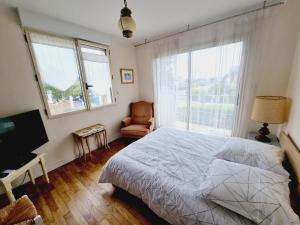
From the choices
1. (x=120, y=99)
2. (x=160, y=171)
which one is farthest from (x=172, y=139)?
(x=120, y=99)

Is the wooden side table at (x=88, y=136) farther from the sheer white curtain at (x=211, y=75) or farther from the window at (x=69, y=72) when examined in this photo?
the sheer white curtain at (x=211, y=75)

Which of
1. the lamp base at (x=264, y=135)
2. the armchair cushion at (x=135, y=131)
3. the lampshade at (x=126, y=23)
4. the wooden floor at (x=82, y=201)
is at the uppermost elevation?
the lampshade at (x=126, y=23)

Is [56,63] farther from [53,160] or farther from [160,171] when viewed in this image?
[160,171]

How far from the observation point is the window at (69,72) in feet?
6.90

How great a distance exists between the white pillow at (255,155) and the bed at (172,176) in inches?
7.4

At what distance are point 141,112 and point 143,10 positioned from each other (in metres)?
2.25

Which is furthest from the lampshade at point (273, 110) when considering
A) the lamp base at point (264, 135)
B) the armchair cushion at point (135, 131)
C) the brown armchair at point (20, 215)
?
the brown armchair at point (20, 215)

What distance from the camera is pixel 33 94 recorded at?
202cm

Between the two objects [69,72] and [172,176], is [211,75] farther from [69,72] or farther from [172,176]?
[69,72]

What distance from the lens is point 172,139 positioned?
204 centimetres

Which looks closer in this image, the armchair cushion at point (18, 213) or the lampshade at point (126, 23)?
the armchair cushion at point (18, 213)

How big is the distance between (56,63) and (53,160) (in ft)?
5.67

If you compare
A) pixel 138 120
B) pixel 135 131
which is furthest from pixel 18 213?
pixel 138 120

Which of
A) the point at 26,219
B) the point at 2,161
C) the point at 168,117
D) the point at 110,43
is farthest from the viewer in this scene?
the point at 168,117
